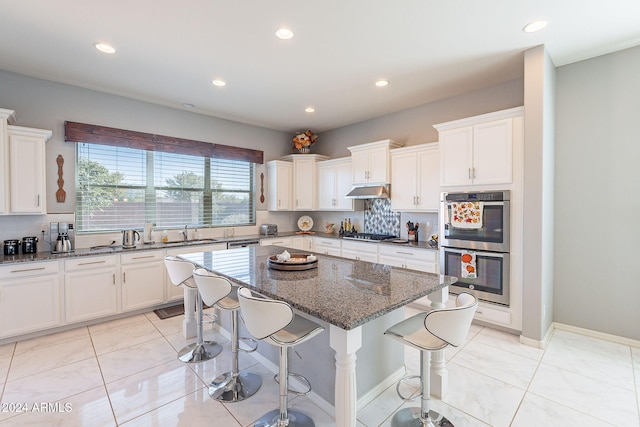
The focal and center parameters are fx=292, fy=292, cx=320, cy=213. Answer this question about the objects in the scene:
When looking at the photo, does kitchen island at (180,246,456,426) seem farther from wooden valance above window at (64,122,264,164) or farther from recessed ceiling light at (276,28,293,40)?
wooden valance above window at (64,122,264,164)

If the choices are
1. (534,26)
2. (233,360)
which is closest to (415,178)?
(534,26)

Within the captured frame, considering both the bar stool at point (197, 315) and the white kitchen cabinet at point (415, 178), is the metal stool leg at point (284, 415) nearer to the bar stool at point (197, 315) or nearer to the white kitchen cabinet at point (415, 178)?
the bar stool at point (197, 315)

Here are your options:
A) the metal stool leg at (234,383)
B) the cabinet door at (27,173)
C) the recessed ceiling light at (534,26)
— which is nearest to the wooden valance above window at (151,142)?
the cabinet door at (27,173)

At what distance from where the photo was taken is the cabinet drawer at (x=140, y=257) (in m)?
3.62

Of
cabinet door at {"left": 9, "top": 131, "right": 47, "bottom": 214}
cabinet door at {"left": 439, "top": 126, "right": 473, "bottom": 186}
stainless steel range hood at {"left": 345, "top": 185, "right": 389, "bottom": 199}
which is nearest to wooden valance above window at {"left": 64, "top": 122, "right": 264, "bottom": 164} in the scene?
cabinet door at {"left": 9, "top": 131, "right": 47, "bottom": 214}

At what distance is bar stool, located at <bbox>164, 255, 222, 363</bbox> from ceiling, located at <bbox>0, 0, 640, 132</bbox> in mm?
2037

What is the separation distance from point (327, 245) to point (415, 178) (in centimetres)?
188

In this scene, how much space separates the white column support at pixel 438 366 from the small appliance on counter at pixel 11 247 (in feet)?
14.1

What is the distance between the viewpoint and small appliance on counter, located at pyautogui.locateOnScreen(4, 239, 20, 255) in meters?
3.18

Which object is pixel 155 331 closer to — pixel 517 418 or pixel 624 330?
pixel 517 418

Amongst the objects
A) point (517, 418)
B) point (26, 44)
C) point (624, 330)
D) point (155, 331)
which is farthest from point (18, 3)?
point (624, 330)

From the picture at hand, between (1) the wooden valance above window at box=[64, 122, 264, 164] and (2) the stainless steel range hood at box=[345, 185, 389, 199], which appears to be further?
(2) the stainless steel range hood at box=[345, 185, 389, 199]

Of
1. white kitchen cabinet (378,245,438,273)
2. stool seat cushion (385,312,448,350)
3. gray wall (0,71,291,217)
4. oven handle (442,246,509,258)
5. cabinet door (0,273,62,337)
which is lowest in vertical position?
cabinet door (0,273,62,337)

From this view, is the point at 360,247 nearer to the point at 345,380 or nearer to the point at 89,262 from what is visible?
the point at 345,380
